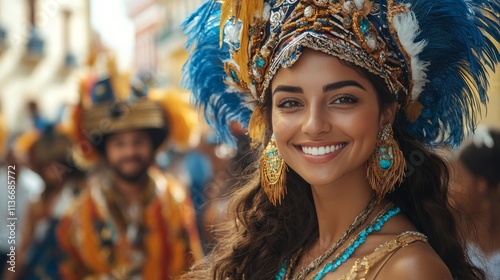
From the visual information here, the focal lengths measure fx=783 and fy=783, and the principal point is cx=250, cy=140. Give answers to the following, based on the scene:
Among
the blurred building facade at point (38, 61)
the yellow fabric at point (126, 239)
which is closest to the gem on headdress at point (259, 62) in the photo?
the yellow fabric at point (126, 239)

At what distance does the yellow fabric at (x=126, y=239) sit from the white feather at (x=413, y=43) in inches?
142

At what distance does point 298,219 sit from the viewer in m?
2.62

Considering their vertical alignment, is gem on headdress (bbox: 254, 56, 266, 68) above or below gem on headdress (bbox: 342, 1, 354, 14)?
below

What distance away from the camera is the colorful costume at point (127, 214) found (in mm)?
5801

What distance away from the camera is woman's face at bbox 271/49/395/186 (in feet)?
7.07

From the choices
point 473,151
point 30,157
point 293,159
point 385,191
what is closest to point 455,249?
point 385,191

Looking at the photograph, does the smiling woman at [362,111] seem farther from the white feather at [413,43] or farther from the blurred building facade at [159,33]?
the blurred building facade at [159,33]

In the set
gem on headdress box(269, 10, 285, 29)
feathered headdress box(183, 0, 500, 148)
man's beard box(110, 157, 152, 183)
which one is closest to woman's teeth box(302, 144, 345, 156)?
feathered headdress box(183, 0, 500, 148)

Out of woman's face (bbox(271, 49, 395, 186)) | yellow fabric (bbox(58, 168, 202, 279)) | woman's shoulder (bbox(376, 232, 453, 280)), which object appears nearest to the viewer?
woman's shoulder (bbox(376, 232, 453, 280))

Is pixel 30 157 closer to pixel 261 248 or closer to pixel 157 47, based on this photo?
pixel 261 248

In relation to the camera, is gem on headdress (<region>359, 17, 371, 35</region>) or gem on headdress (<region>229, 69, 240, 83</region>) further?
gem on headdress (<region>229, 69, 240, 83</region>)

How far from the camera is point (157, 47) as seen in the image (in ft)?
68.1

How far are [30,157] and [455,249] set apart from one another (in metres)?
5.61

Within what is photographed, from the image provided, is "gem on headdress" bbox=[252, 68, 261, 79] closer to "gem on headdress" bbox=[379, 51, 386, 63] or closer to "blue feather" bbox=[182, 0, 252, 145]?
"blue feather" bbox=[182, 0, 252, 145]
